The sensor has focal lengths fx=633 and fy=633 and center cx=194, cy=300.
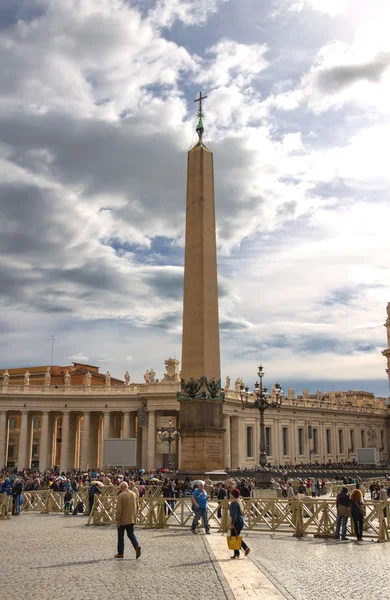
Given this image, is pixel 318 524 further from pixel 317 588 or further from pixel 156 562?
pixel 317 588

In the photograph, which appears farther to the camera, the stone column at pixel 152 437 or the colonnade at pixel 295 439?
the colonnade at pixel 295 439

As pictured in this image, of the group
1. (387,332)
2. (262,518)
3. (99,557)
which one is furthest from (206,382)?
(387,332)

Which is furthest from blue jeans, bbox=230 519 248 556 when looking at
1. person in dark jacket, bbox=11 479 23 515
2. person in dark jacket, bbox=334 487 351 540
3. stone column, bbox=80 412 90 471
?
stone column, bbox=80 412 90 471

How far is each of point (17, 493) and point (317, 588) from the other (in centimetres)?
1455

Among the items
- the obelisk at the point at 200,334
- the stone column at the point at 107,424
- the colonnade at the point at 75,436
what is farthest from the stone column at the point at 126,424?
the obelisk at the point at 200,334

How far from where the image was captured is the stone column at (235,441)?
6383 cm

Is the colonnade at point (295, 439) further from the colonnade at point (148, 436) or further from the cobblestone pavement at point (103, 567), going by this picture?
the cobblestone pavement at point (103, 567)

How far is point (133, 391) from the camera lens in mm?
63406

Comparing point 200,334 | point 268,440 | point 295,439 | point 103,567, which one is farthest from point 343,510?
point 295,439

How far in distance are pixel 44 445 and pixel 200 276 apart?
45187 millimetres

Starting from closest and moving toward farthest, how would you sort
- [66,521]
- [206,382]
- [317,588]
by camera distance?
[317,588]
[66,521]
[206,382]

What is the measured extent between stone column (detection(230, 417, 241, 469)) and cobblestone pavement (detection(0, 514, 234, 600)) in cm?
4930

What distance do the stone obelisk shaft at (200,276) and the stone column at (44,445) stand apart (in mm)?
43003

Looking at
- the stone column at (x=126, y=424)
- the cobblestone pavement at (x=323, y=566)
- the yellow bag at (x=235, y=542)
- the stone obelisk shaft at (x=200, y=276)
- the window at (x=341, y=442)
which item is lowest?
the cobblestone pavement at (x=323, y=566)
